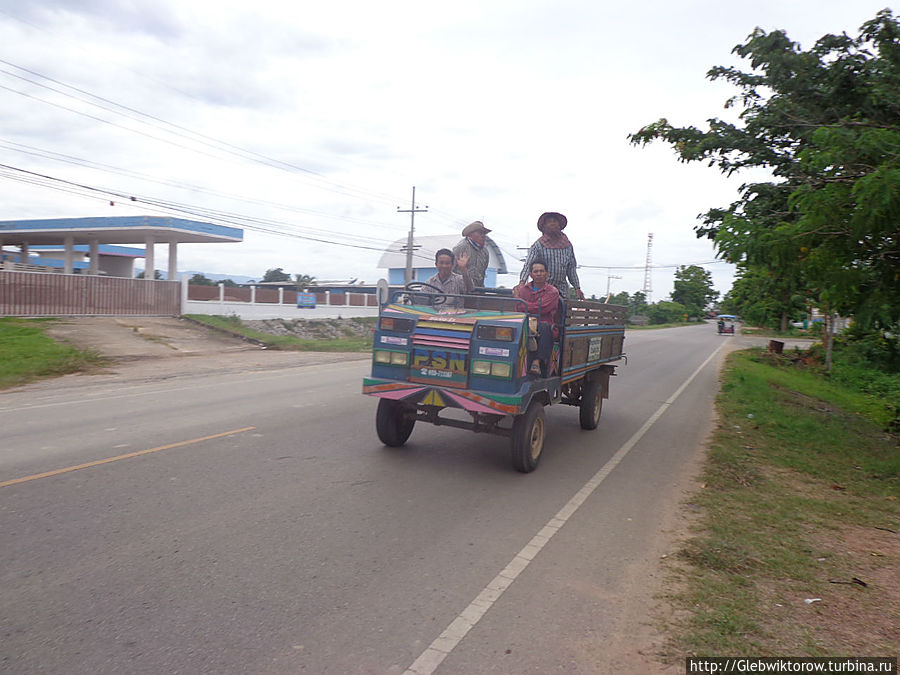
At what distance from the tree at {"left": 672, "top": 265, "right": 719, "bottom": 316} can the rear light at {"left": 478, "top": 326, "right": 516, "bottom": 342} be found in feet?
355

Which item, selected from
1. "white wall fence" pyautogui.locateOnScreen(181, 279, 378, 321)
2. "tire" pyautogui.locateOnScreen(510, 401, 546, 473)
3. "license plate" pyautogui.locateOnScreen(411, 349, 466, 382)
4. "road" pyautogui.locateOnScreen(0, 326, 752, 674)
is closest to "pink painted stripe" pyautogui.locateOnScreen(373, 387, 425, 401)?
"license plate" pyautogui.locateOnScreen(411, 349, 466, 382)

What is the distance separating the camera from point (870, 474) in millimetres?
7535

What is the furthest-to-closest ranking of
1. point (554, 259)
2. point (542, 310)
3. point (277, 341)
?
point (277, 341), point (554, 259), point (542, 310)

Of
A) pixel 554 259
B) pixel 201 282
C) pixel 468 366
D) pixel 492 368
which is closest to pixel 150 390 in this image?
pixel 468 366

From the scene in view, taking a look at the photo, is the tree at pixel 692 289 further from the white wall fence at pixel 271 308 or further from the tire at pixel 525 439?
the tire at pixel 525 439

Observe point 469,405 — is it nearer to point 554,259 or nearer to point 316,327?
point 554,259

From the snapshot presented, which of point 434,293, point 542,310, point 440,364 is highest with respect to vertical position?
point 434,293

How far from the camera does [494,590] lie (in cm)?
388

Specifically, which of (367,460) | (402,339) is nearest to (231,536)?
(367,460)

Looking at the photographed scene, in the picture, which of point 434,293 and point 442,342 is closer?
point 442,342

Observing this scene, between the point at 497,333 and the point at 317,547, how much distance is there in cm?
276

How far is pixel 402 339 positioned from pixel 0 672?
4387 millimetres

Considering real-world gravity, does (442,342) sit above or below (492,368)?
above

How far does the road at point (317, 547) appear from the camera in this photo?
3.17 metres
